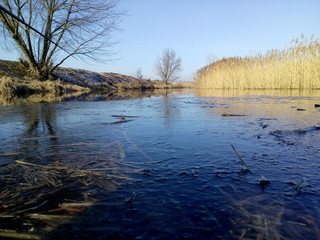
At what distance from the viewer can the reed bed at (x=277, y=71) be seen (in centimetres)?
1121

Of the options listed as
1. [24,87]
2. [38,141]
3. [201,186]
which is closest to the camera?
[201,186]

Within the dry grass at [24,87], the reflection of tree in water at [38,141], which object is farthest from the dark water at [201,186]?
the dry grass at [24,87]

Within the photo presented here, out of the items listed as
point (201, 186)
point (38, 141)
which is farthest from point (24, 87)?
point (201, 186)

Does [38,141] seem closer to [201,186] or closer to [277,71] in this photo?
[201,186]

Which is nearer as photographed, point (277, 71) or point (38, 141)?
point (38, 141)

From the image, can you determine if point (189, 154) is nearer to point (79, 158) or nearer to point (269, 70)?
point (79, 158)

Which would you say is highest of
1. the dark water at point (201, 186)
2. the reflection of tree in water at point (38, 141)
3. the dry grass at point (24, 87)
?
the dry grass at point (24, 87)

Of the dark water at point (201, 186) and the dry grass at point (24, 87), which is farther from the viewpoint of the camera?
the dry grass at point (24, 87)

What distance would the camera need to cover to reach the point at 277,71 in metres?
12.7

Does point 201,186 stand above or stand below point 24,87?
below

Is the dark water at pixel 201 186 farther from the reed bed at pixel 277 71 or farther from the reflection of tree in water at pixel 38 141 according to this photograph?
the reed bed at pixel 277 71

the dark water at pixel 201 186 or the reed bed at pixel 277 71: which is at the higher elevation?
the reed bed at pixel 277 71

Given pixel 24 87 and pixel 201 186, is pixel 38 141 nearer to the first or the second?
pixel 201 186

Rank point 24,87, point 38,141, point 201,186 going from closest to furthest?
point 201,186 → point 38,141 → point 24,87
